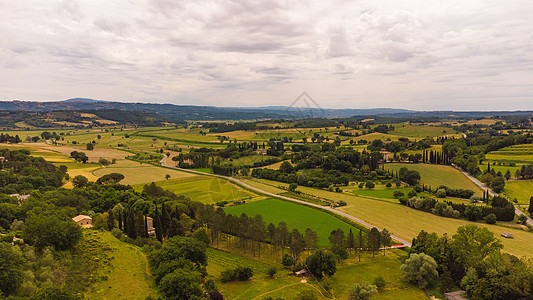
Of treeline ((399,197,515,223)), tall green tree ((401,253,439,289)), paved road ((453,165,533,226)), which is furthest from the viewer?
paved road ((453,165,533,226))

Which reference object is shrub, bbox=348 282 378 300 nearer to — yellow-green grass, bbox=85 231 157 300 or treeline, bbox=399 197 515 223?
yellow-green grass, bbox=85 231 157 300

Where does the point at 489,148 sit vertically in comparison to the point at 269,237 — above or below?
above

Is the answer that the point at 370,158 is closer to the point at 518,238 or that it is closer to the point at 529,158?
the point at 529,158

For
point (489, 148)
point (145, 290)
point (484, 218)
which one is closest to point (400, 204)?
point (484, 218)

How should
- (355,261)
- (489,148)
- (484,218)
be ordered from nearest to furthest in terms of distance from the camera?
(355,261), (484,218), (489,148)

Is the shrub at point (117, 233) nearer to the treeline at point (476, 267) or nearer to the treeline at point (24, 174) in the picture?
the treeline at point (24, 174)

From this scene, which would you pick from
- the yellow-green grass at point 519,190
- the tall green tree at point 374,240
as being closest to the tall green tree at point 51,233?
the tall green tree at point 374,240

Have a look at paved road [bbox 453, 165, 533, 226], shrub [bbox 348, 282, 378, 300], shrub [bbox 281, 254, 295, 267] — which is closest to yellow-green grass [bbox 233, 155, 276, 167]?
paved road [bbox 453, 165, 533, 226]

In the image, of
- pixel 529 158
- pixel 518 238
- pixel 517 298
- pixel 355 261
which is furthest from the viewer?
pixel 529 158
